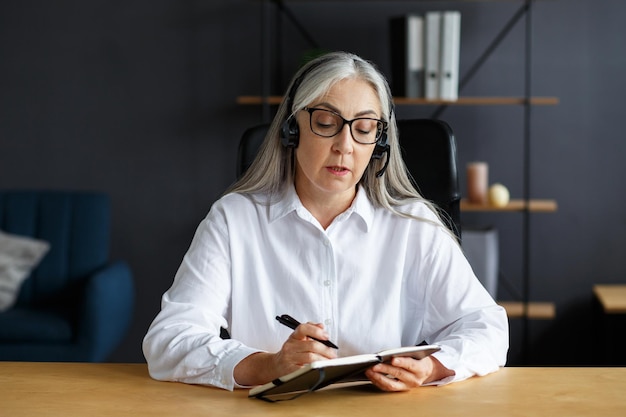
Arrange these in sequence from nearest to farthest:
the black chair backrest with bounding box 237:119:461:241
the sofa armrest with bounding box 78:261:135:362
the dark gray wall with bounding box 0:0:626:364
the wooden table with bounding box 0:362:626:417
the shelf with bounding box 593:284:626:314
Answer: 1. the wooden table with bounding box 0:362:626:417
2. the black chair backrest with bounding box 237:119:461:241
3. the sofa armrest with bounding box 78:261:135:362
4. the shelf with bounding box 593:284:626:314
5. the dark gray wall with bounding box 0:0:626:364

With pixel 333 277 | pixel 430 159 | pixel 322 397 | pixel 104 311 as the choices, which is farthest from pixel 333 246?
pixel 104 311

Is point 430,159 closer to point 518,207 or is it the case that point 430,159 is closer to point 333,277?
point 333,277

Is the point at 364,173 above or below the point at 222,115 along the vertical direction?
below

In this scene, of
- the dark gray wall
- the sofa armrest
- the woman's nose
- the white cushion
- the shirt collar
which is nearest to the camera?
the woman's nose

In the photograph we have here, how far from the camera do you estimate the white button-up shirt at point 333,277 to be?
1.71 m

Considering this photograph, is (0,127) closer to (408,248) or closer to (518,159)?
(518,159)

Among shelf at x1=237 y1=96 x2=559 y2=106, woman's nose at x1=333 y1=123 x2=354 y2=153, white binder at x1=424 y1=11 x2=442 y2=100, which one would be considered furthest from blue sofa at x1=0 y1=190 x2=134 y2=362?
woman's nose at x1=333 y1=123 x2=354 y2=153

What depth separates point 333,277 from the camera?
1.77 meters


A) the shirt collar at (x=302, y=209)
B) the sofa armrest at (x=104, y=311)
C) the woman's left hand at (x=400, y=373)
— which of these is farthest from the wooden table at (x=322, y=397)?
the sofa armrest at (x=104, y=311)

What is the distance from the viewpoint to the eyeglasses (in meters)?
1.71

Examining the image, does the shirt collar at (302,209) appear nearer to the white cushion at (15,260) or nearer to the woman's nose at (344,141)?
the woman's nose at (344,141)

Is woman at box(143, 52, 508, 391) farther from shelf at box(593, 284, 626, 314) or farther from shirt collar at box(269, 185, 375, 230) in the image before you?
shelf at box(593, 284, 626, 314)

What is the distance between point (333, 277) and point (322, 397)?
0.41 meters

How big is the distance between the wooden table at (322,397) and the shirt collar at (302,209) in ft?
1.40
